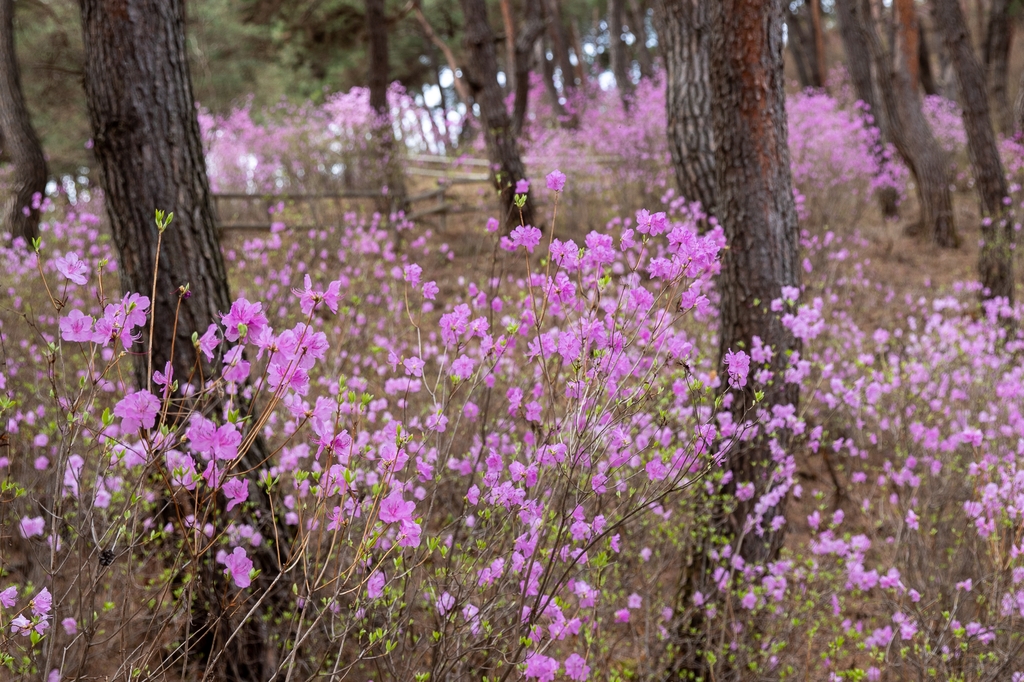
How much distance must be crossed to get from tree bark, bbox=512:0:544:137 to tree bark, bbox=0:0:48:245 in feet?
18.1

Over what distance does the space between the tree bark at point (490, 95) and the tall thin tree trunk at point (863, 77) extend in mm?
4988

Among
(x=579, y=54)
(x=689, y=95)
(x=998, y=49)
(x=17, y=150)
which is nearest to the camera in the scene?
(x=689, y=95)

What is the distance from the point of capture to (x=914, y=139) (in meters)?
9.21

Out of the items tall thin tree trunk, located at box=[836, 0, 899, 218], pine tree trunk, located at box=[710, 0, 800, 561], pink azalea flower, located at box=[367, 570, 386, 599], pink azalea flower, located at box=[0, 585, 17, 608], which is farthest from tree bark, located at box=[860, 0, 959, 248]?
pink azalea flower, located at box=[0, 585, 17, 608]

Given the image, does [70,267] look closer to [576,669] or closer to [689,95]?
[576,669]

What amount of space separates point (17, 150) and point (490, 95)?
488cm

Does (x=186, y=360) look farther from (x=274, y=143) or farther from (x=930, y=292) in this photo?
(x=274, y=143)

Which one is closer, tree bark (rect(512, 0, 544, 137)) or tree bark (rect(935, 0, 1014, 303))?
tree bark (rect(935, 0, 1014, 303))

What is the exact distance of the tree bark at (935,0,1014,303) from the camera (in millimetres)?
6500

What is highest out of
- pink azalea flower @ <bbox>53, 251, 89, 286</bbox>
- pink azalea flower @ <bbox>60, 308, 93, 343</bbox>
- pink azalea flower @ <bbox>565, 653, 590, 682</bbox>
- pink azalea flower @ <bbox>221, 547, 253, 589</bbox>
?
pink azalea flower @ <bbox>53, 251, 89, 286</bbox>

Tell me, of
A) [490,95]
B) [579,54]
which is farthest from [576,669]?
[579,54]

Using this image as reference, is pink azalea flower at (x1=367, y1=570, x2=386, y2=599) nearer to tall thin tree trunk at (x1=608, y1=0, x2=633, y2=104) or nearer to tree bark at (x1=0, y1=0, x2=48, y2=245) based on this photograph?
tree bark at (x1=0, y1=0, x2=48, y2=245)

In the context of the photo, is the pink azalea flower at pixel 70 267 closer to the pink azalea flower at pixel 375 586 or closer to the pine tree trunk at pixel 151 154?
the pink azalea flower at pixel 375 586

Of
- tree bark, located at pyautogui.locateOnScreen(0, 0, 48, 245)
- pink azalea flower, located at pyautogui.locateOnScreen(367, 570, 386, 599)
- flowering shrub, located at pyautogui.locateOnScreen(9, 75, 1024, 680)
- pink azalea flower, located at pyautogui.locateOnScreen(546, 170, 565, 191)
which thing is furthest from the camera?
tree bark, located at pyautogui.locateOnScreen(0, 0, 48, 245)
